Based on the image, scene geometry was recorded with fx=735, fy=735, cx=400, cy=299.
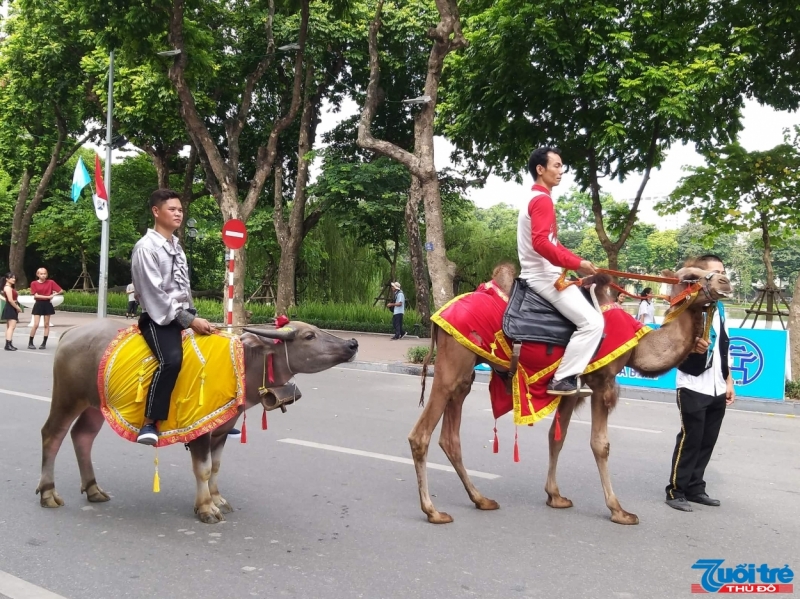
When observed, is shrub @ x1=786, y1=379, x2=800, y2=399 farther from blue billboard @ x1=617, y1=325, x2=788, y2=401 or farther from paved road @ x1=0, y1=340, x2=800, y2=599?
paved road @ x1=0, y1=340, x2=800, y2=599

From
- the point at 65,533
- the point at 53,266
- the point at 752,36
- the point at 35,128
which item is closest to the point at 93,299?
the point at 35,128

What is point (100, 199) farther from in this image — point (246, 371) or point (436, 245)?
point (246, 371)

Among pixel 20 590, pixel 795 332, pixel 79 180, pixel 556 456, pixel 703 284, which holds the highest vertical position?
pixel 79 180

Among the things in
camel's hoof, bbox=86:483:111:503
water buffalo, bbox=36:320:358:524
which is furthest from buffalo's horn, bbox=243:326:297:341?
camel's hoof, bbox=86:483:111:503

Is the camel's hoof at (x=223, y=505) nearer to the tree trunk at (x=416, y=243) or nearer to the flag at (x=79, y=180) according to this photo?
the tree trunk at (x=416, y=243)

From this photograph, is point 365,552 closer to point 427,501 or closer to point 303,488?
point 427,501

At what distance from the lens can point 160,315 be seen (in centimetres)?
466

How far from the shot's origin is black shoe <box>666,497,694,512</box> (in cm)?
541

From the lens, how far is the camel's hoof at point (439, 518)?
16.3 feet

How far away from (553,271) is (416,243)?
15502 mm

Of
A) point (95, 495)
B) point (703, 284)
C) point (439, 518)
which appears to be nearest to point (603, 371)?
point (703, 284)

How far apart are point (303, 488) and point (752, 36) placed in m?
12.5

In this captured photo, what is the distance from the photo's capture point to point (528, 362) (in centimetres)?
515

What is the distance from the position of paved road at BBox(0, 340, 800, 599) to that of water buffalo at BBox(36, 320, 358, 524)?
9.0 inches
